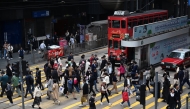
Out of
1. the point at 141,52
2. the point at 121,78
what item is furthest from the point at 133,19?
the point at 121,78

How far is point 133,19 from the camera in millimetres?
27562

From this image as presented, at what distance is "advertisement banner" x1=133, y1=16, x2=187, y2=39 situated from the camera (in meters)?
26.3

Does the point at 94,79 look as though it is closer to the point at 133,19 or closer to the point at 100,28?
the point at 133,19

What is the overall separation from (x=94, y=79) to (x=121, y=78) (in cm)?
499

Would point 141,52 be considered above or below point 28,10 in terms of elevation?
below

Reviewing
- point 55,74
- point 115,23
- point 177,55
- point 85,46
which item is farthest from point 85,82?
point 85,46

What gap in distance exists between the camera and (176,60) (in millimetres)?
26719

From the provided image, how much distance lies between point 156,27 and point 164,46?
6.67ft

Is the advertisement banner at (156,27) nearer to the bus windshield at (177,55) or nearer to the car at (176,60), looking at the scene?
the bus windshield at (177,55)

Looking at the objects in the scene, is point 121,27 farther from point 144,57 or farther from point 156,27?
point 156,27

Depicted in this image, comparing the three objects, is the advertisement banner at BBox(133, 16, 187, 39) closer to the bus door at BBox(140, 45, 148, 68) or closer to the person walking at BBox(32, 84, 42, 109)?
the bus door at BBox(140, 45, 148, 68)

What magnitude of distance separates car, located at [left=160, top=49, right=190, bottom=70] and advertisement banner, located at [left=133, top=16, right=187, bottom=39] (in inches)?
99.8

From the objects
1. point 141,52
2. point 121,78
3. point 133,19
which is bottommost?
point 121,78

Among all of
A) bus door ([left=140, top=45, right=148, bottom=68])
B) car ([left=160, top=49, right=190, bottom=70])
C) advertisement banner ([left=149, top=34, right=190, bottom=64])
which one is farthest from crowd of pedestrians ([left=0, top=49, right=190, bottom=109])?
advertisement banner ([left=149, top=34, right=190, bottom=64])
